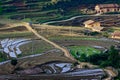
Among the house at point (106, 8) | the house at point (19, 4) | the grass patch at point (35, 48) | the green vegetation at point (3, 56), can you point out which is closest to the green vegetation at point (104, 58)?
the grass patch at point (35, 48)

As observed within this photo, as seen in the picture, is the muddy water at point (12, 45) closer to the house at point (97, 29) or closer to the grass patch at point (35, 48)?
the grass patch at point (35, 48)

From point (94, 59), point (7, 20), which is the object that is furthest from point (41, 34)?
point (94, 59)

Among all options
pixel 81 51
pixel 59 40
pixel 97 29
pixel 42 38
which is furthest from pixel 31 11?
pixel 81 51

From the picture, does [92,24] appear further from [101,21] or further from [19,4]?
[19,4]

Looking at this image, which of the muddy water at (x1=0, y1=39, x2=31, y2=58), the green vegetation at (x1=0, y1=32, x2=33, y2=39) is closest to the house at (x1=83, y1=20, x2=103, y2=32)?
the green vegetation at (x1=0, y1=32, x2=33, y2=39)

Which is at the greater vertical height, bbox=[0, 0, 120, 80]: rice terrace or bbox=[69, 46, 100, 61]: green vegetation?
bbox=[0, 0, 120, 80]: rice terrace

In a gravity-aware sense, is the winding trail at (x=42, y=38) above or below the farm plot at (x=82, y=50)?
above

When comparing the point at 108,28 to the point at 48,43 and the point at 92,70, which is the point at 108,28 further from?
the point at 92,70

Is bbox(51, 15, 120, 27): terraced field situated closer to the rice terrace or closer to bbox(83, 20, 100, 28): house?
the rice terrace
